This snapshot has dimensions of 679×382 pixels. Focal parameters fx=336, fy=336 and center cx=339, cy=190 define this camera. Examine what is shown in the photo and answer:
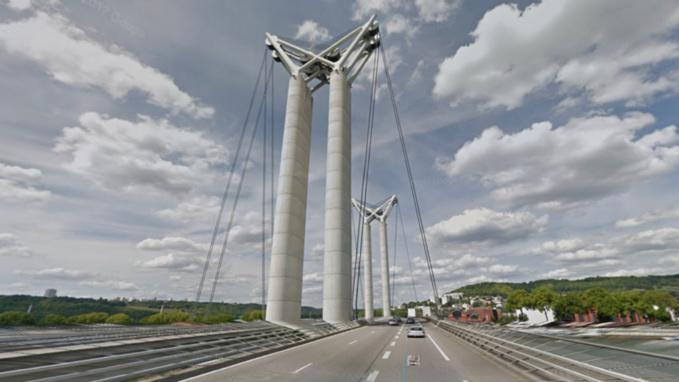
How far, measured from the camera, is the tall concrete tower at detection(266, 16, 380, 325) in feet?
111

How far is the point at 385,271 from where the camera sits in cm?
11081

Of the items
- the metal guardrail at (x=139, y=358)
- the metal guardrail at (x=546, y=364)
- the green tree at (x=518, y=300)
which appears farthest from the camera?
the green tree at (x=518, y=300)

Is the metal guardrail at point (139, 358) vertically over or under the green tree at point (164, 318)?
over

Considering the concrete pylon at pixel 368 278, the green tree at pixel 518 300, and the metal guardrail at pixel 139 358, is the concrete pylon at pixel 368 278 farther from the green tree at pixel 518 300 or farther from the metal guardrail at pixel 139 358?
the metal guardrail at pixel 139 358

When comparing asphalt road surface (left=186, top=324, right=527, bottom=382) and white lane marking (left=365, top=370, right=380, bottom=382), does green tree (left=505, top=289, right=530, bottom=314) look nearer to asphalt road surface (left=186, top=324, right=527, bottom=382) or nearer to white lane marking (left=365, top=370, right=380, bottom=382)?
asphalt road surface (left=186, top=324, right=527, bottom=382)

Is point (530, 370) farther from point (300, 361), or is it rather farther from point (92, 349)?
point (92, 349)

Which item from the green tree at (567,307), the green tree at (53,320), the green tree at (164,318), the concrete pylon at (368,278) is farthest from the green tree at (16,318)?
the green tree at (567,307)

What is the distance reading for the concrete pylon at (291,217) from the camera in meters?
32.8

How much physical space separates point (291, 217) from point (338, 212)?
29.0 feet

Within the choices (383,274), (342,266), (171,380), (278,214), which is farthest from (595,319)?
→ (171,380)

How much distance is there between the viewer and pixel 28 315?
132 ft

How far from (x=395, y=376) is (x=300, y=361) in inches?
194

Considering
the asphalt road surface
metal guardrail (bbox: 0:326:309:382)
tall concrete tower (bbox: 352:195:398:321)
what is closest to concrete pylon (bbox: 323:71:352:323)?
metal guardrail (bbox: 0:326:309:382)

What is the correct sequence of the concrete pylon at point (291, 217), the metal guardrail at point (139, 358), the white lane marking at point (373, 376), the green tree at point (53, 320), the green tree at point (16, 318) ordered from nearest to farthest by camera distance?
the metal guardrail at point (139, 358) → the white lane marking at point (373, 376) → the concrete pylon at point (291, 217) → the green tree at point (53, 320) → the green tree at point (16, 318)
